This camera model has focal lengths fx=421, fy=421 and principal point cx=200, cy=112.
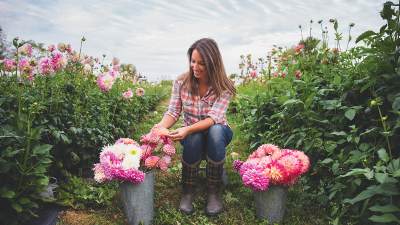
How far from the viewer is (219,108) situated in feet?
9.85

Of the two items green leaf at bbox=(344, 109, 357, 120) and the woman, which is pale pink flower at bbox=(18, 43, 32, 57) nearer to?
the woman

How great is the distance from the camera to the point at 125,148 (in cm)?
263

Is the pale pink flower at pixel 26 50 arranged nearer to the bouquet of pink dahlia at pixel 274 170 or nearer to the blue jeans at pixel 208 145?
the blue jeans at pixel 208 145

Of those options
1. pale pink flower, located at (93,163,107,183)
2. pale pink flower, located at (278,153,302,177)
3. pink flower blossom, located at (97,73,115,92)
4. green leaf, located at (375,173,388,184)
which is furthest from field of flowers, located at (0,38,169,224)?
green leaf, located at (375,173,388,184)

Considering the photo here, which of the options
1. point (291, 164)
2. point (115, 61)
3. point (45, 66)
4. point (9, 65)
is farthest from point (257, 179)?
point (115, 61)

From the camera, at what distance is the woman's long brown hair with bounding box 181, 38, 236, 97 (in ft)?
9.59

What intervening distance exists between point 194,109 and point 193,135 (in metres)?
0.27

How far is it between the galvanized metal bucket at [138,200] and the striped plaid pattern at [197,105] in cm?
60

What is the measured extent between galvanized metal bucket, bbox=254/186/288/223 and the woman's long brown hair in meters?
0.77

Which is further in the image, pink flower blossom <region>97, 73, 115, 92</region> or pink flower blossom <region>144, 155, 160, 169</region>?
pink flower blossom <region>97, 73, 115, 92</region>

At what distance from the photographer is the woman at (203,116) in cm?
292

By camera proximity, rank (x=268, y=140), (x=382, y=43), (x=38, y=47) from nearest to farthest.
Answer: (x=382, y=43), (x=38, y=47), (x=268, y=140)

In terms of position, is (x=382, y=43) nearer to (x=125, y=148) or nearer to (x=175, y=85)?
(x=175, y=85)

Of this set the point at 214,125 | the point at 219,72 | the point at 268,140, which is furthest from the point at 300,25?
the point at 214,125
